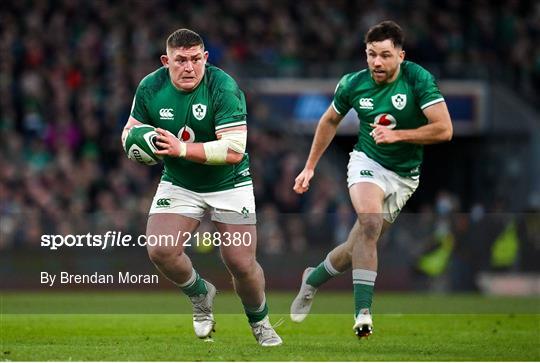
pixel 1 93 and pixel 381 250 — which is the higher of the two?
pixel 1 93

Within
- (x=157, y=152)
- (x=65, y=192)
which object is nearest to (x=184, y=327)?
(x=157, y=152)

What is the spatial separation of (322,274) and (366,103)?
1.68m

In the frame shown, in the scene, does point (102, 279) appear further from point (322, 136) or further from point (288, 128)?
point (288, 128)

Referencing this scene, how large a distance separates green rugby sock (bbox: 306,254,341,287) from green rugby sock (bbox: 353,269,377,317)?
1.10 m

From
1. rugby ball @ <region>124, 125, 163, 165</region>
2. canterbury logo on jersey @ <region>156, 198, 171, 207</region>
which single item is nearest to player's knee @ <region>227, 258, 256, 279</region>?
canterbury logo on jersey @ <region>156, 198, 171, 207</region>

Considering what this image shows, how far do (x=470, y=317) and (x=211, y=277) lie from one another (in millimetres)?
3504

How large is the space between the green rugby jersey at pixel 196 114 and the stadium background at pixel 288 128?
5.05 m

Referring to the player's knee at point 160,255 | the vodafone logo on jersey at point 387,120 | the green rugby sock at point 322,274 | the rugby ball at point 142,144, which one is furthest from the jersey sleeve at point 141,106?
the green rugby sock at point 322,274

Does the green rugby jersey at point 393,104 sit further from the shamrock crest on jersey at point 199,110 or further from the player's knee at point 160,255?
the player's knee at point 160,255

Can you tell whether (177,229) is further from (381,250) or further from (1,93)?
(1,93)

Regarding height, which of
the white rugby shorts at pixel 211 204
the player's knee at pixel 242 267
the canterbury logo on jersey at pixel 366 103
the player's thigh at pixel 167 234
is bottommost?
the player's knee at pixel 242 267

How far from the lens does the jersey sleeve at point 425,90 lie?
1160 cm

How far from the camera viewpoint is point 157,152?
10.6 m

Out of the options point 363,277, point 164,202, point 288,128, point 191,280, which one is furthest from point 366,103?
point 288,128
